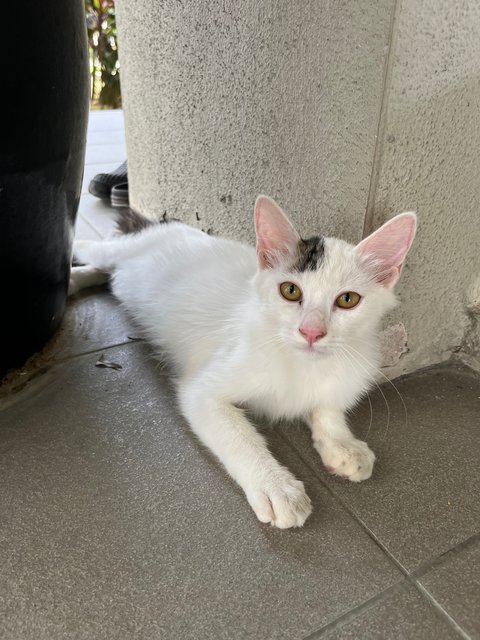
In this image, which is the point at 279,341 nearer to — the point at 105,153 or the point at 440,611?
the point at 440,611

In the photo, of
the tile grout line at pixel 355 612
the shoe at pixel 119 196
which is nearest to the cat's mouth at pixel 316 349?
the tile grout line at pixel 355 612

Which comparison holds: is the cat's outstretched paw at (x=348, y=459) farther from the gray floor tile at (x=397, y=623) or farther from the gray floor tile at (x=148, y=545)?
the gray floor tile at (x=397, y=623)

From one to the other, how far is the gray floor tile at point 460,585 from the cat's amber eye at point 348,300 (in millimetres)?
554

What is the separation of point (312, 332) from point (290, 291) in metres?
0.14

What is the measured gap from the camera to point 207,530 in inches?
42.8

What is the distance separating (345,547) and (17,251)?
3.47ft

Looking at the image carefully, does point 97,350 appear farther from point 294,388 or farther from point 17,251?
point 294,388

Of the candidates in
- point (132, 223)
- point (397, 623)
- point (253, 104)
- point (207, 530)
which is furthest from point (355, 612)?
point (132, 223)

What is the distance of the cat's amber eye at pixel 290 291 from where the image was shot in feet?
3.70

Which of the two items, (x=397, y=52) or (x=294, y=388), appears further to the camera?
(x=294, y=388)

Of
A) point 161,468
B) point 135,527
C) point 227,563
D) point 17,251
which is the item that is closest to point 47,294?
point 17,251

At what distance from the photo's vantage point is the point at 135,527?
3.56 feet

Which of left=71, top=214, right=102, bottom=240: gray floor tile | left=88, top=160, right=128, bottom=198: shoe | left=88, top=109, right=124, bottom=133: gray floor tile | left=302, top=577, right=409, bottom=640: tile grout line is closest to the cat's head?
left=302, top=577, right=409, bottom=640: tile grout line

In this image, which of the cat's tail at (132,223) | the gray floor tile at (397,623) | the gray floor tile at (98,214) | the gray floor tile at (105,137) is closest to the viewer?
the gray floor tile at (397,623)
